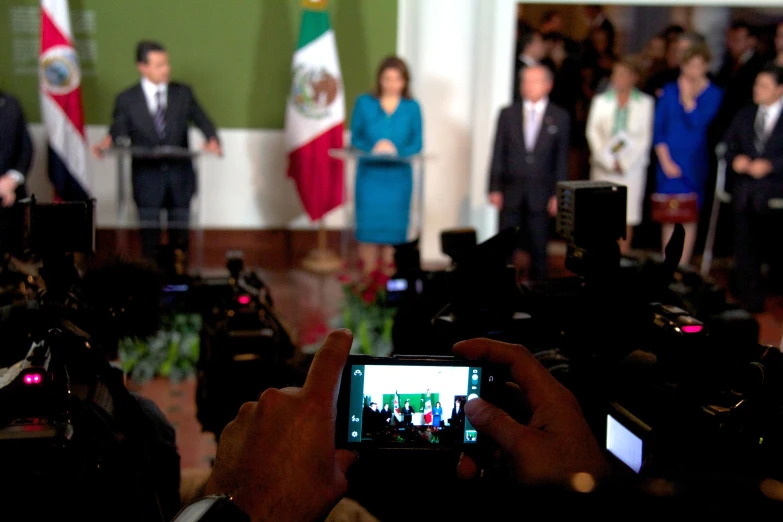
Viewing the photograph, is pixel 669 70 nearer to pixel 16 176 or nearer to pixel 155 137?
pixel 155 137

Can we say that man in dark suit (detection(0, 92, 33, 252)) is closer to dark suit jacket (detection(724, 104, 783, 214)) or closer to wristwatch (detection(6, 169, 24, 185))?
wristwatch (detection(6, 169, 24, 185))

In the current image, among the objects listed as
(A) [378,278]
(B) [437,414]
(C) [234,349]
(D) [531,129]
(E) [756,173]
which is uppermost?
(D) [531,129]

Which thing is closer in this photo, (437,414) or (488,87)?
(437,414)

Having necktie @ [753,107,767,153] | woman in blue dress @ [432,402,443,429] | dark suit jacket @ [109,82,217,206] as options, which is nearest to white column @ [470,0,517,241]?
necktie @ [753,107,767,153]

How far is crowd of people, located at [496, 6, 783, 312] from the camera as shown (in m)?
5.23

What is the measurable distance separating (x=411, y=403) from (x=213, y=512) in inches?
18.3

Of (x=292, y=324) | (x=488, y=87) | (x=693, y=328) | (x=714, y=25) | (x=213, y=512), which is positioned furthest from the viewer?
(x=714, y=25)

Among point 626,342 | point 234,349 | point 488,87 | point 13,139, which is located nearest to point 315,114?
point 488,87

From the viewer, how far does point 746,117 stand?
532cm

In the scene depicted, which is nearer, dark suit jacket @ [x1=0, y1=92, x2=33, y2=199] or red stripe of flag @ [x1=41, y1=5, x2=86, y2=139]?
dark suit jacket @ [x1=0, y1=92, x2=33, y2=199]

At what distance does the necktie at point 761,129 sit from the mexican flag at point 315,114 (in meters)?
2.73

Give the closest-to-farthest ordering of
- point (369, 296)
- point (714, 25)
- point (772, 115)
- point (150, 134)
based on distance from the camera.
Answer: point (369, 296), point (772, 115), point (150, 134), point (714, 25)

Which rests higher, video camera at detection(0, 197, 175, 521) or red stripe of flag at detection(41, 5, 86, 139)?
red stripe of flag at detection(41, 5, 86, 139)

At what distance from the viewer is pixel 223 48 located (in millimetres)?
6695
